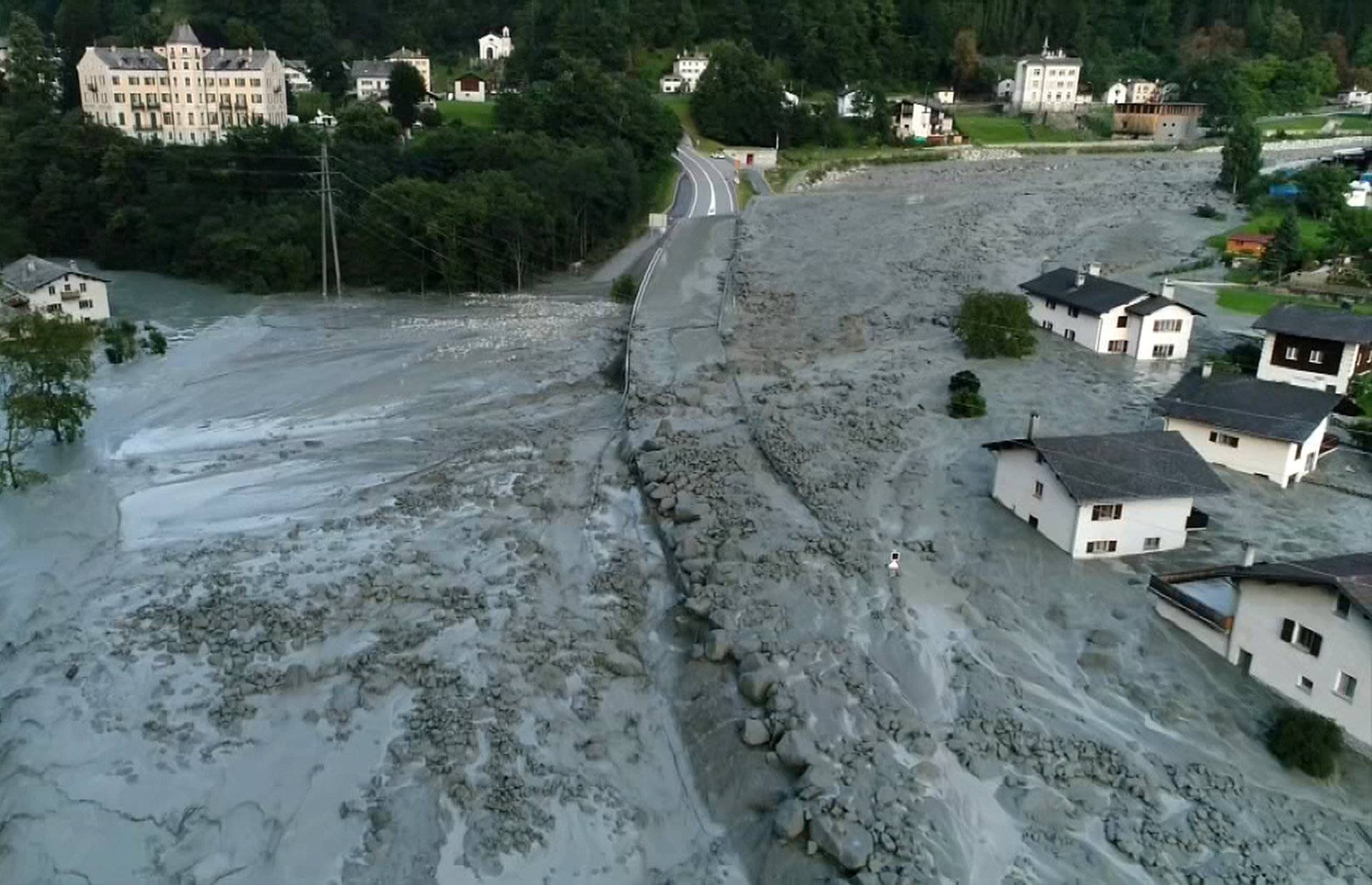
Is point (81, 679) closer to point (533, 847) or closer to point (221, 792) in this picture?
point (221, 792)

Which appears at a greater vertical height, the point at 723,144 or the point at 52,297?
the point at 723,144

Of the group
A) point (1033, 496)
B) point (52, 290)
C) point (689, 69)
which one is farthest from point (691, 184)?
point (1033, 496)

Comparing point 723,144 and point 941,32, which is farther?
point 941,32

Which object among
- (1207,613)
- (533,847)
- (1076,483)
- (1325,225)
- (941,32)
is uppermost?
(941,32)

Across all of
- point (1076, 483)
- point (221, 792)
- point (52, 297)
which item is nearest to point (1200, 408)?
point (1076, 483)

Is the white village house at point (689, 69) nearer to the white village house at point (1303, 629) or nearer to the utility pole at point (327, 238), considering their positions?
the utility pole at point (327, 238)

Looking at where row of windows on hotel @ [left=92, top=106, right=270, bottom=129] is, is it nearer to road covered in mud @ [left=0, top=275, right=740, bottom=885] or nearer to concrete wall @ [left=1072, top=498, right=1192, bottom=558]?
road covered in mud @ [left=0, top=275, right=740, bottom=885]

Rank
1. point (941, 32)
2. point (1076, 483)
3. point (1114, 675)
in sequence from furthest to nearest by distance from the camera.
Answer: point (941, 32) < point (1076, 483) < point (1114, 675)

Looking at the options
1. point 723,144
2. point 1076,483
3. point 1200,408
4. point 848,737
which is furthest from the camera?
point 723,144
